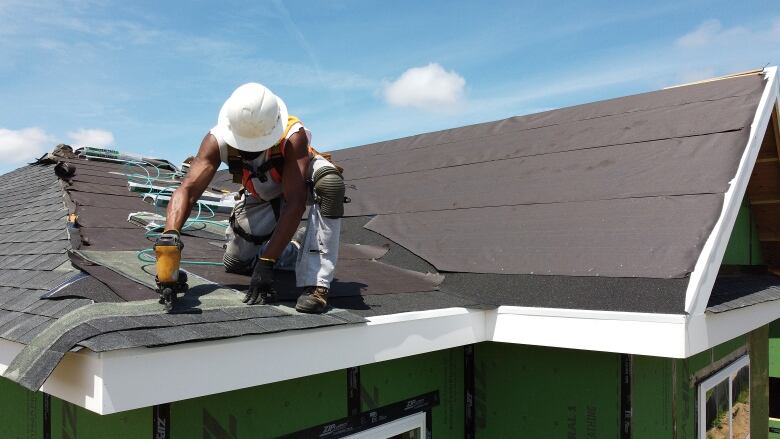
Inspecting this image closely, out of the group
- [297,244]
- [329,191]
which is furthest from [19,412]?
[329,191]

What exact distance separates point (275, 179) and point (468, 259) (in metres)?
1.58

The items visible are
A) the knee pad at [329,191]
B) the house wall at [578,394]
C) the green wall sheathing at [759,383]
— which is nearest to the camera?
the knee pad at [329,191]

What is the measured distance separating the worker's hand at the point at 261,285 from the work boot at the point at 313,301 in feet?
0.45

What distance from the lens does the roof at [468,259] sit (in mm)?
1965

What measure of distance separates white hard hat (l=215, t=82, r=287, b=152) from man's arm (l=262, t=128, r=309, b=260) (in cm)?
10

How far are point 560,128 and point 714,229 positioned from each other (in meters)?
2.36

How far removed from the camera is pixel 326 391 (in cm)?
296

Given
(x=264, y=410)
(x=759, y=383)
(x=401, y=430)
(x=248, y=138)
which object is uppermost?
(x=248, y=138)

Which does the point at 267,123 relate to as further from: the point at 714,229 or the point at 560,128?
the point at 560,128

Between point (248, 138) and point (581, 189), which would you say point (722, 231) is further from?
point (248, 138)

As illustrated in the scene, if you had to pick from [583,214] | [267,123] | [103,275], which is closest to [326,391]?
[103,275]

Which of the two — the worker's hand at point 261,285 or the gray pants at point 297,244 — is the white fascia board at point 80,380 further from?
the gray pants at point 297,244

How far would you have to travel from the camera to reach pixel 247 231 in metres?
3.06

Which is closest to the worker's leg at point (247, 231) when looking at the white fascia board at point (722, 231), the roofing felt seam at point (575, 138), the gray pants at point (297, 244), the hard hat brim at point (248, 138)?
the gray pants at point (297, 244)
